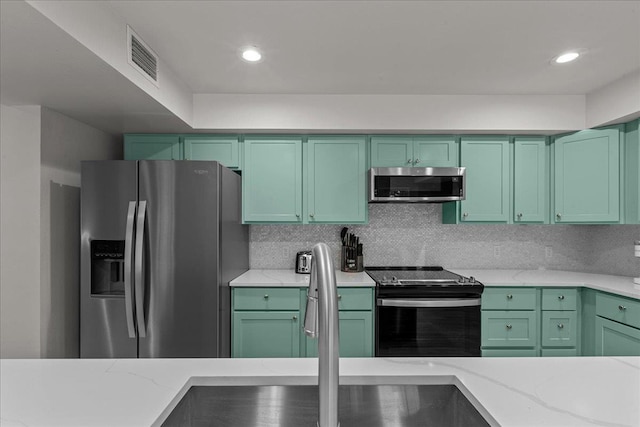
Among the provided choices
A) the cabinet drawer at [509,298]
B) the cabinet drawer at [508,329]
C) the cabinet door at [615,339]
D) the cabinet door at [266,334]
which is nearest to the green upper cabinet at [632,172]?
the cabinet door at [615,339]

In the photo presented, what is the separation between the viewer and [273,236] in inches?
132

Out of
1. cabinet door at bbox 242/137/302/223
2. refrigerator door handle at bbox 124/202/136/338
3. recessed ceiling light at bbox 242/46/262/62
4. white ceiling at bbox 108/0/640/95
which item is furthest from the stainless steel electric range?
recessed ceiling light at bbox 242/46/262/62

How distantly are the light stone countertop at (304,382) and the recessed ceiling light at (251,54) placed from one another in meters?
1.73

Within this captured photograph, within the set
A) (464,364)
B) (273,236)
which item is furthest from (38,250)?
(464,364)

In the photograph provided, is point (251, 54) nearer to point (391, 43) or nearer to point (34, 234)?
point (391, 43)

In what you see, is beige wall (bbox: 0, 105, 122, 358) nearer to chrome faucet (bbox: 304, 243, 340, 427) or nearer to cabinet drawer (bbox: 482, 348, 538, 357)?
chrome faucet (bbox: 304, 243, 340, 427)

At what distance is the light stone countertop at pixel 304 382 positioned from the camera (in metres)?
0.75

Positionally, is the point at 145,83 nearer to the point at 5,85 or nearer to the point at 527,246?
the point at 5,85

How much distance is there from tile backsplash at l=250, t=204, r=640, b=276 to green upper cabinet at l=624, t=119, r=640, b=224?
0.69m

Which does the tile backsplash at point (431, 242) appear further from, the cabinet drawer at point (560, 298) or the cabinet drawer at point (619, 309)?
the cabinet drawer at point (619, 309)

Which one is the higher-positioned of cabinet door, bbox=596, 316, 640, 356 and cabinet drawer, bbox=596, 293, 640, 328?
cabinet drawer, bbox=596, 293, 640, 328

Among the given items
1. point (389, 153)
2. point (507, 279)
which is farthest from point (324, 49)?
point (507, 279)

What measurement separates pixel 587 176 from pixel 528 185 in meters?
0.41

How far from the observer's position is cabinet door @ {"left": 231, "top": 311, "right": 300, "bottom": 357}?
2652 mm
